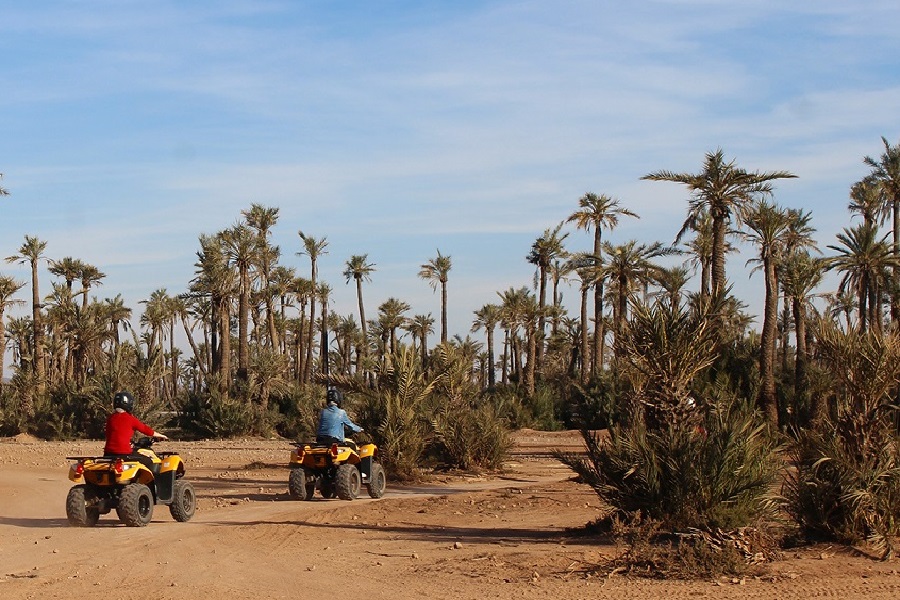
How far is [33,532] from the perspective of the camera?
13102 millimetres

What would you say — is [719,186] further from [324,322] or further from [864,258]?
[324,322]

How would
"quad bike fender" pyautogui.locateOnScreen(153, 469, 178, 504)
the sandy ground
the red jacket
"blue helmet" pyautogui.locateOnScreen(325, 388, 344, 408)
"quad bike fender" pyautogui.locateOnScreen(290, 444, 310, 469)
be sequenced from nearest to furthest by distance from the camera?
the sandy ground → the red jacket → "quad bike fender" pyautogui.locateOnScreen(153, 469, 178, 504) → "blue helmet" pyautogui.locateOnScreen(325, 388, 344, 408) → "quad bike fender" pyautogui.locateOnScreen(290, 444, 310, 469)

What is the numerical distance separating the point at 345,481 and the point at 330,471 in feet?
1.26

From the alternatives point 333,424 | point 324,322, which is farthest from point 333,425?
point 324,322

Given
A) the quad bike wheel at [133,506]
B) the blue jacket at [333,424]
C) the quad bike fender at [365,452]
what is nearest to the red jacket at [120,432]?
the quad bike wheel at [133,506]

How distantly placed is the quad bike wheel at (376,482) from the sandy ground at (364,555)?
0.20 m

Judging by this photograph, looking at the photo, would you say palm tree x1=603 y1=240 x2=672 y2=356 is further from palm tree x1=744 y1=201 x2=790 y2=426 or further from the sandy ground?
the sandy ground

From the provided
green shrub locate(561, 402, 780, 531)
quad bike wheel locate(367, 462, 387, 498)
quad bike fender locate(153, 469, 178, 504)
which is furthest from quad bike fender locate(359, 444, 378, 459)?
green shrub locate(561, 402, 780, 531)

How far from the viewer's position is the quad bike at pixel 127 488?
12.9 metres

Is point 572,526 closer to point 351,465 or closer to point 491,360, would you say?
point 351,465

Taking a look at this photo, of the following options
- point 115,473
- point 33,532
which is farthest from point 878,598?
point 33,532

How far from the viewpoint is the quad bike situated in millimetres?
12883

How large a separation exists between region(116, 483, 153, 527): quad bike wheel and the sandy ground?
0.15m

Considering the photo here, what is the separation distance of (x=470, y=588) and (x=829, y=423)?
184 inches
